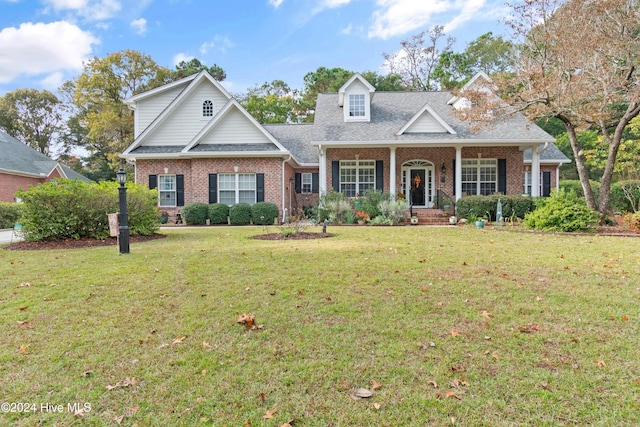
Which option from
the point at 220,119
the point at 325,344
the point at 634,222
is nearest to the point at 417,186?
the point at 634,222

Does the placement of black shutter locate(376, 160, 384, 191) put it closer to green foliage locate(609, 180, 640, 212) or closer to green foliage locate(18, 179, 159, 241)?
green foliage locate(18, 179, 159, 241)

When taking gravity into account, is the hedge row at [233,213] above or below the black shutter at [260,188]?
below

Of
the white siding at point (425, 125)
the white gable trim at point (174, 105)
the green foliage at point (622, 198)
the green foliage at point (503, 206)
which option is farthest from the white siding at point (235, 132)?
the green foliage at point (622, 198)

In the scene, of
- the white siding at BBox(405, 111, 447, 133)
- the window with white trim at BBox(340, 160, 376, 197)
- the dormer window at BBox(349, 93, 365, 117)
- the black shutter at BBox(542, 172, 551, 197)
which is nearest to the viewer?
the white siding at BBox(405, 111, 447, 133)

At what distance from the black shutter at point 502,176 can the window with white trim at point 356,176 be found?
19.3ft

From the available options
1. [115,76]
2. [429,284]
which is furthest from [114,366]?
[115,76]

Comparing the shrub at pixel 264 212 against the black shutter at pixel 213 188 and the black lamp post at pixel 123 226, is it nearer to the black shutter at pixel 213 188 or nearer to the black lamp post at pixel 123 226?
the black shutter at pixel 213 188

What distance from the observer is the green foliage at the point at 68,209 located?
9.09 meters

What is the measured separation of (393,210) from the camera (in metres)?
14.0

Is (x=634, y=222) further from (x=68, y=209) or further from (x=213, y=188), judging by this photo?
(x=68, y=209)

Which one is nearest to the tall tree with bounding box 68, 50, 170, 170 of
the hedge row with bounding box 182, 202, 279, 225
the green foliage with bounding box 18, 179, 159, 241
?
the hedge row with bounding box 182, 202, 279, 225

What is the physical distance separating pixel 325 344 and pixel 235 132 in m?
14.6

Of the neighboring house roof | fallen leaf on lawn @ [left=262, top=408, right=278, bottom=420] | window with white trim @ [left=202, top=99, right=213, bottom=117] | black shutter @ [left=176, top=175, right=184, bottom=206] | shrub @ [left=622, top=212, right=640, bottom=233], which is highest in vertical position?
window with white trim @ [left=202, top=99, right=213, bottom=117]

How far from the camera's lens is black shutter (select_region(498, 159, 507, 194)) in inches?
658
